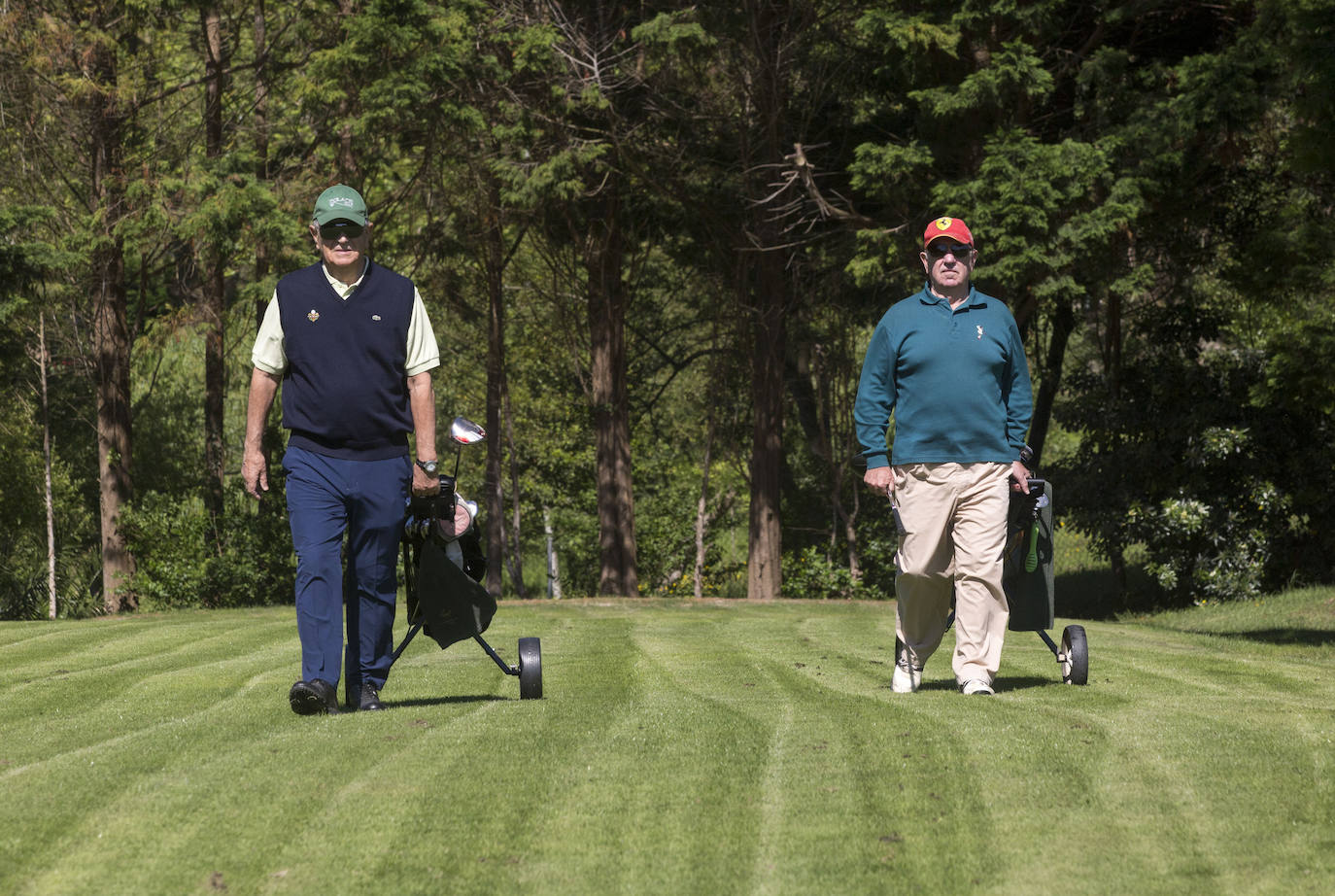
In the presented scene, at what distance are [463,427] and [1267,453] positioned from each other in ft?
59.2

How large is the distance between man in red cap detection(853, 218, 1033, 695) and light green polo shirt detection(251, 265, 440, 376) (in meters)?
1.88

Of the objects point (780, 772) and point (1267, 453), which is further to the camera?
point (1267, 453)

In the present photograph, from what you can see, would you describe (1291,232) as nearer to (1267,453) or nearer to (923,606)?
(1267,453)

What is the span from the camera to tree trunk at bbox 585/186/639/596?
26172 mm

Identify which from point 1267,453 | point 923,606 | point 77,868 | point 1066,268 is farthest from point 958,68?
point 77,868

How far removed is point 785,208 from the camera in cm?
2241

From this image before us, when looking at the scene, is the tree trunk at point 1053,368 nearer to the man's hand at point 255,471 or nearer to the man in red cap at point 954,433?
the man in red cap at point 954,433

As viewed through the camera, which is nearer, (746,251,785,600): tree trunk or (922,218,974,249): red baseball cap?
(922,218,974,249): red baseball cap

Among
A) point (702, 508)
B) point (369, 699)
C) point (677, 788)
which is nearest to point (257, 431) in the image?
point (369, 699)

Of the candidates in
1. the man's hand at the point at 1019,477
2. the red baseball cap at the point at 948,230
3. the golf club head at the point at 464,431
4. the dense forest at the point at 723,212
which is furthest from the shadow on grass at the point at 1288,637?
the golf club head at the point at 464,431

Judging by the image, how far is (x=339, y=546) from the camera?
254 inches

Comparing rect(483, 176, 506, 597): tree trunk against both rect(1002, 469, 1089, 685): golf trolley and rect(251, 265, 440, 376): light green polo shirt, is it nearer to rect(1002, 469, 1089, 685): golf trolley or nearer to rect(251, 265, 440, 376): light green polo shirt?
rect(1002, 469, 1089, 685): golf trolley

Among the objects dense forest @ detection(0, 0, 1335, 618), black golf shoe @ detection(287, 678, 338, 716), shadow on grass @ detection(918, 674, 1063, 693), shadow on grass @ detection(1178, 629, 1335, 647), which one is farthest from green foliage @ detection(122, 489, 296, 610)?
black golf shoe @ detection(287, 678, 338, 716)

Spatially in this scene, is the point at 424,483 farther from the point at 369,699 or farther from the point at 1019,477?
the point at 1019,477
